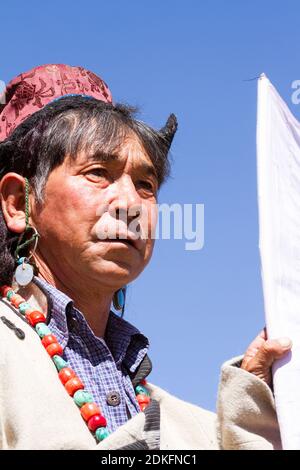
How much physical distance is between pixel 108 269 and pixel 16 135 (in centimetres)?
78

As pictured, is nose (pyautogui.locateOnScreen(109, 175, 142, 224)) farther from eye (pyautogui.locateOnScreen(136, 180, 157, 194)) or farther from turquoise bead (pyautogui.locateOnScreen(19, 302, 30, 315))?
turquoise bead (pyautogui.locateOnScreen(19, 302, 30, 315))

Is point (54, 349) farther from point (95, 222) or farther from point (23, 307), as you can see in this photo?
point (95, 222)

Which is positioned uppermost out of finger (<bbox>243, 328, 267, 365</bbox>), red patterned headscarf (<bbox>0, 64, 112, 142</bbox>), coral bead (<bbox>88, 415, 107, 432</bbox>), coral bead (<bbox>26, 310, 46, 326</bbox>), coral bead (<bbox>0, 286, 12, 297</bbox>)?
red patterned headscarf (<bbox>0, 64, 112, 142</bbox>)

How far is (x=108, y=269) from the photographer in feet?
12.5

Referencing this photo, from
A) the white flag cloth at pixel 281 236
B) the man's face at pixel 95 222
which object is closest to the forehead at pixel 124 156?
the man's face at pixel 95 222

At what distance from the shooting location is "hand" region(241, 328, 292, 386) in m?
3.36

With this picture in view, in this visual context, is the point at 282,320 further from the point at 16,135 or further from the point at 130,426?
the point at 16,135

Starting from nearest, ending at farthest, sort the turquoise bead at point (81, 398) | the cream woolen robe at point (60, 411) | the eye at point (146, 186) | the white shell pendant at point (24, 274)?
the cream woolen robe at point (60, 411)
the turquoise bead at point (81, 398)
the white shell pendant at point (24, 274)
the eye at point (146, 186)

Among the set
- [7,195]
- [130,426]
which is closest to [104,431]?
[130,426]

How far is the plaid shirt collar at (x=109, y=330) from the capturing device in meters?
3.79

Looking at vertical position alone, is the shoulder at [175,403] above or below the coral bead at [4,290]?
below

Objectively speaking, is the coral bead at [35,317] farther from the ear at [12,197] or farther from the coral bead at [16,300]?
the ear at [12,197]

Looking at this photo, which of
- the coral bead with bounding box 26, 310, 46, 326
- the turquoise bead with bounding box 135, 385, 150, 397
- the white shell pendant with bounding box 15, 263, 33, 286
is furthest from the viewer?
the turquoise bead with bounding box 135, 385, 150, 397

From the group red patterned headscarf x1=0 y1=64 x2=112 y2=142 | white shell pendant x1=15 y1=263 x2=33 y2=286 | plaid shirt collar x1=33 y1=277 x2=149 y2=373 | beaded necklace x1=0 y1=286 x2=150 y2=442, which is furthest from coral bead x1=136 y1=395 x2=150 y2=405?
red patterned headscarf x1=0 y1=64 x2=112 y2=142
